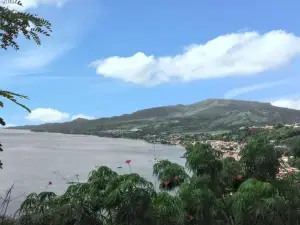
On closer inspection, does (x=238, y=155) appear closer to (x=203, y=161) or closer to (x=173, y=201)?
(x=203, y=161)

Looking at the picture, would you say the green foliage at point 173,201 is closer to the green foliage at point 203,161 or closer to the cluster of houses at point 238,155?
the green foliage at point 203,161

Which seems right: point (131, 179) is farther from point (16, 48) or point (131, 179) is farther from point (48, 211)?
point (16, 48)

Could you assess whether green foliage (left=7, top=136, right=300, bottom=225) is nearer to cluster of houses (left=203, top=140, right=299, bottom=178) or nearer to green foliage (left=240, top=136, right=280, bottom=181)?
green foliage (left=240, top=136, right=280, bottom=181)

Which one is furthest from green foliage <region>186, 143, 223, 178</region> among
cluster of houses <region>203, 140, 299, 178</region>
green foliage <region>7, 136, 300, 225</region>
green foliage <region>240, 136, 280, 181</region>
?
cluster of houses <region>203, 140, 299, 178</region>

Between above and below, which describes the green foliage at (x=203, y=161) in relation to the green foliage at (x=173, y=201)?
above

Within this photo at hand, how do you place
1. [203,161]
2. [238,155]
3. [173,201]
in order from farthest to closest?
[238,155] < [203,161] < [173,201]

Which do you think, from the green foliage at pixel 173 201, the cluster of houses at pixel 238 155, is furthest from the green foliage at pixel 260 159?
the cluster of houses at pixel 238 155

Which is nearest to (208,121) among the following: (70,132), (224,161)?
(70,132)

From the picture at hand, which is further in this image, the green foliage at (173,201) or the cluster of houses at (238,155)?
the cluster of houses at (238,155)

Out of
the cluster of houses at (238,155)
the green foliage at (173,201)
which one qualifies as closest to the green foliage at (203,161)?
the green foliage at (173,201)

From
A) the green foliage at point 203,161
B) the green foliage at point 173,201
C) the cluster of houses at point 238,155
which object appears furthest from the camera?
the cluster of houses at point 238,155

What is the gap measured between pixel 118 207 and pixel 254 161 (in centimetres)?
347

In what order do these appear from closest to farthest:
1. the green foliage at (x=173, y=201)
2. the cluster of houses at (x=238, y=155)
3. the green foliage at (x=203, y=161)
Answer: the green foliage at (x=173, y=201)
the green foliage at (x=203, y=161)
the cluster of houses at (x=238, y=155)

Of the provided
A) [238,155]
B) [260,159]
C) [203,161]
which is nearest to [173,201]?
[203,161]
